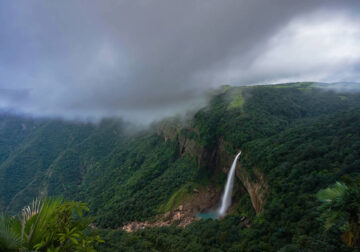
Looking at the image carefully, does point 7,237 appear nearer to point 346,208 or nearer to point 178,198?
point 346,208

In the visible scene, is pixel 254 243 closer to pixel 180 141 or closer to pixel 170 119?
pixel 180 141

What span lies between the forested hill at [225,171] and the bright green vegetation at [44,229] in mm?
714

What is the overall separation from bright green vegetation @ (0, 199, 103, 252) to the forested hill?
0.71m

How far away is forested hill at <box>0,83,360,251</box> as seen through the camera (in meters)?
25.5

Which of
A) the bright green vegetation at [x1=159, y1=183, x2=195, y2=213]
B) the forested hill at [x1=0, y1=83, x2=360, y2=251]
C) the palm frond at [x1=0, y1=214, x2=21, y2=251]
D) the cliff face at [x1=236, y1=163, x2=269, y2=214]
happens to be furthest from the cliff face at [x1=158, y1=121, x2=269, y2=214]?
the palm frond at [x1=0, y1=214, x2=21, y2=251]

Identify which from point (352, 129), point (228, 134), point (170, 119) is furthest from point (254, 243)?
point (170, 119)

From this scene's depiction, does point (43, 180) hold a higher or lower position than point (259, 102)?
lower

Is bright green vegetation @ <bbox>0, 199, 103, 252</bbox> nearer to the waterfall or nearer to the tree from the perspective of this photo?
the tree

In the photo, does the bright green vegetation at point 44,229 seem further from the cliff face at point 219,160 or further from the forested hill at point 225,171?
the cliff face at point 219,160

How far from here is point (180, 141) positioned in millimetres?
76562

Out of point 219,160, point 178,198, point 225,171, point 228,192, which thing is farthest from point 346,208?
point 219,160

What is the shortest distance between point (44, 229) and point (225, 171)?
55887 millimetres

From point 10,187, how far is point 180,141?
10289cm

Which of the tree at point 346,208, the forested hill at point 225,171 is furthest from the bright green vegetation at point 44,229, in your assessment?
the tree at point 346,208
